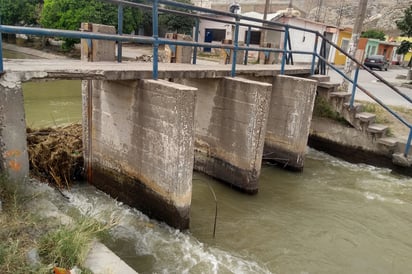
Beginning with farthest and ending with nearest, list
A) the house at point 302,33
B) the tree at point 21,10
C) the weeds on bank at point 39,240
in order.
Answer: the house at point 302,33 < the tree at point 21,10 < the weeds on bank at point 39,240

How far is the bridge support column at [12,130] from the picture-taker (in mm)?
4188

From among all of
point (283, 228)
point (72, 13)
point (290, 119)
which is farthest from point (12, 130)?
point (72, 13)

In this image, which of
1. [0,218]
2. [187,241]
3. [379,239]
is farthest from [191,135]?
[379,239]

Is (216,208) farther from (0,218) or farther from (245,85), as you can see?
(0,218)

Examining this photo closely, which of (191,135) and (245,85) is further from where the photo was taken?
(245,85)

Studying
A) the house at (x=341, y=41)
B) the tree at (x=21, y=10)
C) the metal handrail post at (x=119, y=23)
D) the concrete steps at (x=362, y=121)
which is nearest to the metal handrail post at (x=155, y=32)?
the metal handrail post at (x=119, y=23)

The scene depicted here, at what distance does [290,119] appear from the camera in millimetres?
8398

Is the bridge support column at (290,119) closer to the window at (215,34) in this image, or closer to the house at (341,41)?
the window at (215,34)

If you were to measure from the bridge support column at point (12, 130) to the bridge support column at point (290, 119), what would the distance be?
5.76m

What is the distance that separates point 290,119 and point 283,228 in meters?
3.02

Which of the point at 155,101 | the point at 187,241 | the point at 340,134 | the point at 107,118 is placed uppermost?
the point at 155,101

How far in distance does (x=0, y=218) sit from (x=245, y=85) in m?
4.73

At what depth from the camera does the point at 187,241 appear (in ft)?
18.3

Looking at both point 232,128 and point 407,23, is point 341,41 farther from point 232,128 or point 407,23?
point 232,128
